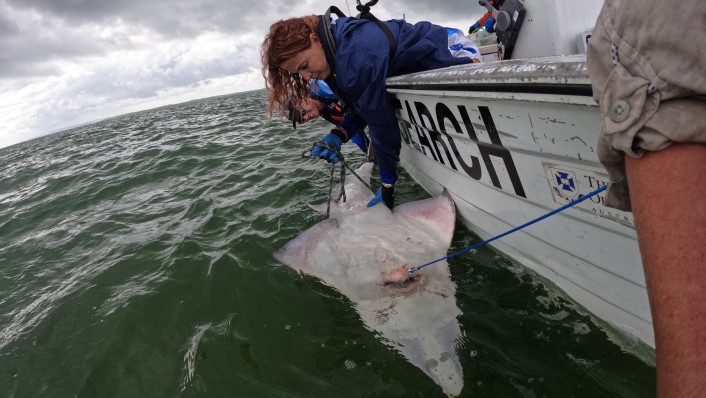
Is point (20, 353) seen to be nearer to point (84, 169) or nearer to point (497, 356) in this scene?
point (497, 356)

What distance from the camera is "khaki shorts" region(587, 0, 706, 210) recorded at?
25.6 inches

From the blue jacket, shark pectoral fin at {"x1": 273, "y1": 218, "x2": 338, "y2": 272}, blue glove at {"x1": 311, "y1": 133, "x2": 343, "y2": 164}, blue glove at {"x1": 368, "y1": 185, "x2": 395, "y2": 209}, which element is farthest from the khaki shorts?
blue glove at {"x1": 311, "y1": 133, "x2": 343, "y2": 164}

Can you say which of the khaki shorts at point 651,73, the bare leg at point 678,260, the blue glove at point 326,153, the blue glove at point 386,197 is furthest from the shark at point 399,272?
the khaki shorts at point 651,73

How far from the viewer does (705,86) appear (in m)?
0.64

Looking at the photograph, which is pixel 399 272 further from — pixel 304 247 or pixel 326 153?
pixel 326 153

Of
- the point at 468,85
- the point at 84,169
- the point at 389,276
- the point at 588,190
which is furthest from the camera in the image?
the point at 84,169

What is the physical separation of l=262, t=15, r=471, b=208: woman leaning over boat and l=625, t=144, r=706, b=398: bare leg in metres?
2.67

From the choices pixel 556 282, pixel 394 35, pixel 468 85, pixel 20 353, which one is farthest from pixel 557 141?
pixel 20 353

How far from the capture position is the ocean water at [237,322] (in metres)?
→ 2.32

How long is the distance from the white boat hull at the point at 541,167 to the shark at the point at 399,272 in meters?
0.56

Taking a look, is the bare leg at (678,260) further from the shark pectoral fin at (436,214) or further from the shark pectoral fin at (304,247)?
the shark pectoral fin at (304,247)

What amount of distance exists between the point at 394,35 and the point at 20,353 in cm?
417

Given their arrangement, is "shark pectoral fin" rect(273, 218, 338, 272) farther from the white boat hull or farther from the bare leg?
the bare leg

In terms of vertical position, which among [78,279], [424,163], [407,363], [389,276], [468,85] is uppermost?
[468,85]
